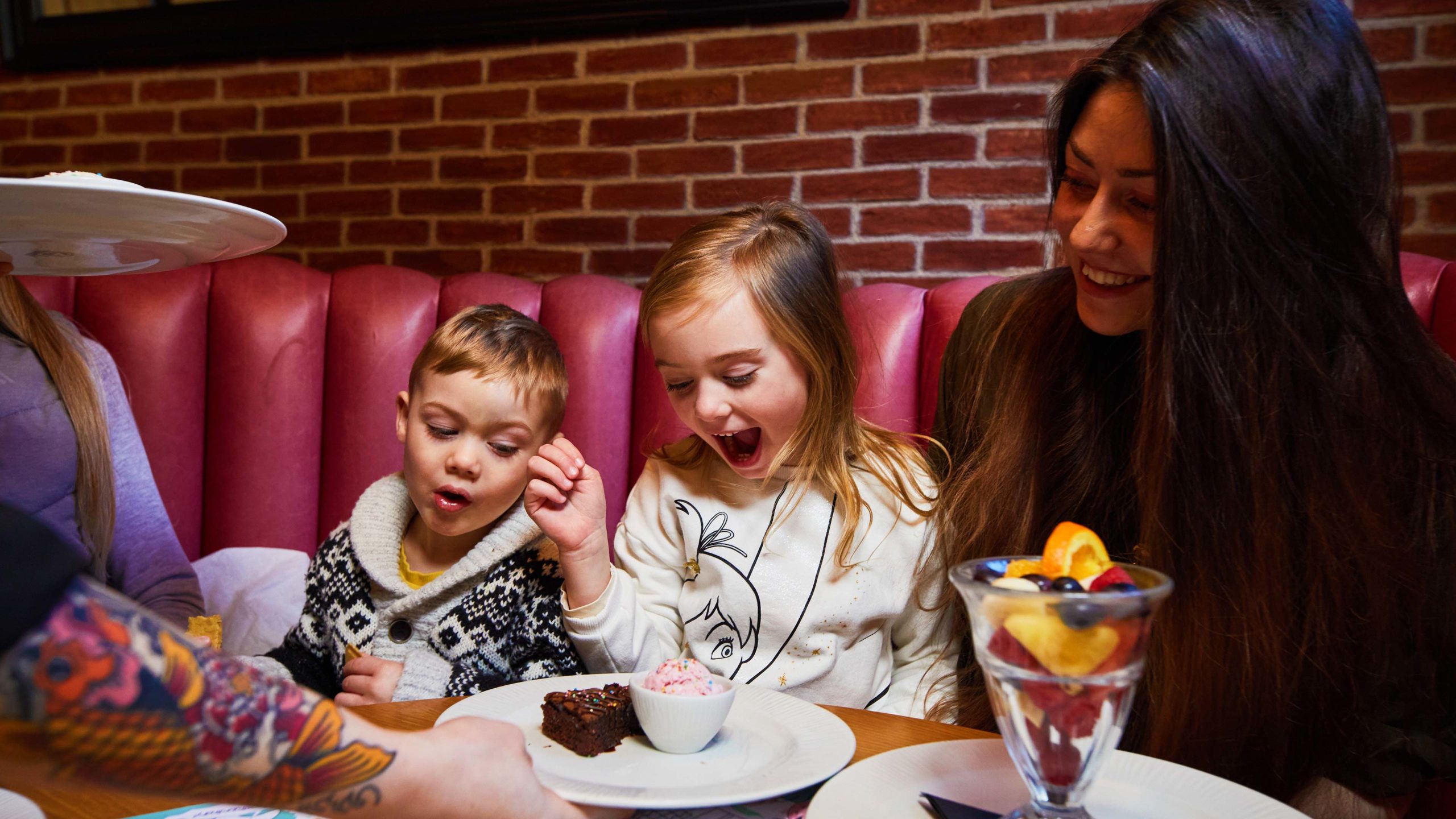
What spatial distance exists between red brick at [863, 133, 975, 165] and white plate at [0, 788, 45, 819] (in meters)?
2.04

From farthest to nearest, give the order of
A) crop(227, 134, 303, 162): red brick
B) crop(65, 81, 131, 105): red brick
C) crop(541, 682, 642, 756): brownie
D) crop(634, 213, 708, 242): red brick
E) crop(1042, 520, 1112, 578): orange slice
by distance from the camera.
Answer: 1. crop(65, 81, 131, 105): red brick
2. crop(227, 134, 303, 162): red brick
3. crop(634, 213, 708, 242): red brick
4. crop(541, 682, 642, 756): brownie
5. crop(1042, 520, 1112, 578): orange slice

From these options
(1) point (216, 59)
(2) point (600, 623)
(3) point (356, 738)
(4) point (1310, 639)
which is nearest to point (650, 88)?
(1) point (216, 59)

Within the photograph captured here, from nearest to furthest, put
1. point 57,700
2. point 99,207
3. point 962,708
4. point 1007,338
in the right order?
point 57,700 → point 99,207 → point 962,708 → point 1007,338

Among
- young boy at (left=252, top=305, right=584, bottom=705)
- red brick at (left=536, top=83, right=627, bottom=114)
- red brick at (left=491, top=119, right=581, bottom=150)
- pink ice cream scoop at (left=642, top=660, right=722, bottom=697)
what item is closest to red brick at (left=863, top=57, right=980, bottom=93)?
red brick at (left=536, top=83, right=627, bottom=114)

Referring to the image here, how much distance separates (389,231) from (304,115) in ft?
1.41

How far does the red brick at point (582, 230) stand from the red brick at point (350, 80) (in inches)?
24.8

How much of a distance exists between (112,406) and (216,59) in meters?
1.57

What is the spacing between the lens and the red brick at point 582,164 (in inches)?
100

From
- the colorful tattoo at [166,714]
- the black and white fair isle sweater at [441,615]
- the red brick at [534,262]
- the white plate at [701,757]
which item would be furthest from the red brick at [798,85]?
the colorful tattoo at [166,714]

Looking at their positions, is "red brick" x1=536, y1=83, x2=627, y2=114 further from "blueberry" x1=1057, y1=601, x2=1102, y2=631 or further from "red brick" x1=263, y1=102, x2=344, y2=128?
"blueberry" x1=1057, y1=601, x2=1102, y2=631

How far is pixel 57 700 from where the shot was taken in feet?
1.51

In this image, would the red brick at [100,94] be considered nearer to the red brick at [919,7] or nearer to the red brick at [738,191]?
the red brick at [738,191]

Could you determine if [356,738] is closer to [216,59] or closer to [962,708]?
[962,708]

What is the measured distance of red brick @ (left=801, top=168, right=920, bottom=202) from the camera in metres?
2.33
